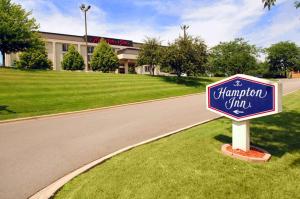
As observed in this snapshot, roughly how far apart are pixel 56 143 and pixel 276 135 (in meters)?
6.95

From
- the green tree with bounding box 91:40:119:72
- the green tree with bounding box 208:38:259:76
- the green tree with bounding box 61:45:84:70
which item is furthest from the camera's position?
the green tree with bounding box 208:38:259:76

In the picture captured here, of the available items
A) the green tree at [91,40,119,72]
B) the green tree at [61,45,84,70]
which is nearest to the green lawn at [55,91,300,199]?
the green tree at [91,40,119,72]

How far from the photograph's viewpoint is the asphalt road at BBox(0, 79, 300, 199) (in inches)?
218

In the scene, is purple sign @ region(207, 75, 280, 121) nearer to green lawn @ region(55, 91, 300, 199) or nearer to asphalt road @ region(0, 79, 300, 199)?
green lawn @ region(55, 91, 300, 199)

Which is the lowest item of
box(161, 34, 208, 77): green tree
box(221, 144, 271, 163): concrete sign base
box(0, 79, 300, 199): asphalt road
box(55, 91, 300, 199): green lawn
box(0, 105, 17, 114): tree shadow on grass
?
box(0, 79, 300, 199): asphalt road

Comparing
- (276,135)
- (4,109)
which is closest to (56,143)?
(276,135)

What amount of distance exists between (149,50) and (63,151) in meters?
34.2

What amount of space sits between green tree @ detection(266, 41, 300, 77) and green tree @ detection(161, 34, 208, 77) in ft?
211

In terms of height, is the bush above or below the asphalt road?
above

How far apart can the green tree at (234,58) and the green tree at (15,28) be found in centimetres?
3890

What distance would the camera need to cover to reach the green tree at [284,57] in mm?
87125

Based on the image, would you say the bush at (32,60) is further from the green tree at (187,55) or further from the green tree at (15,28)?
the green tree at (187,55)

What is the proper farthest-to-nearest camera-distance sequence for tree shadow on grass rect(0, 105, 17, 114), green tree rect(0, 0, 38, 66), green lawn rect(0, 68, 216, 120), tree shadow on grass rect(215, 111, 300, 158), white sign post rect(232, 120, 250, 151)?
green tree rect(0, 0, 38, 66), green lawn rect(0, 68, 216, 120), tree shadow on grass rect(0, 105, 17, 114), tree shadow on grass rect(215, 111, 300, 158), white sign post rect(232, 120, 250, 151)

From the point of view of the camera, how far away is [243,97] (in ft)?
21.1
